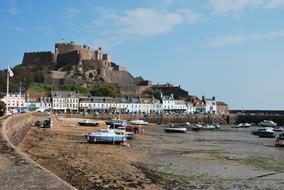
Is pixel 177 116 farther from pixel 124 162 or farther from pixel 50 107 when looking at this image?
pixel 124 162

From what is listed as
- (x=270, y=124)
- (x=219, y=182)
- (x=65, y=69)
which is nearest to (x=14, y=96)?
(x=65, y=69)

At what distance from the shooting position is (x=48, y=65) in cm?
15312

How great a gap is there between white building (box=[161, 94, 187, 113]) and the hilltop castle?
16.6 m

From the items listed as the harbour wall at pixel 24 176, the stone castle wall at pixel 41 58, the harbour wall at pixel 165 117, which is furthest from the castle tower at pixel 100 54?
the harbour wall at pixel 24 176

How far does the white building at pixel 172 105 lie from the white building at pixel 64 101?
32.1 metres

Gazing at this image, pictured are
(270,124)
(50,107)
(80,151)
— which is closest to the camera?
(80,151)

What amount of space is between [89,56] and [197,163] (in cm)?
13178

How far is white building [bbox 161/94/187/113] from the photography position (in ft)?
455

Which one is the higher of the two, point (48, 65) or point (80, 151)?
point (48, 65)

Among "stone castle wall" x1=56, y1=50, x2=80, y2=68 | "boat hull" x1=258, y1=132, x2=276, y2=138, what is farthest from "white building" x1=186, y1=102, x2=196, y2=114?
"boat hull" x1=258, y1=132, x2=276, y2=138

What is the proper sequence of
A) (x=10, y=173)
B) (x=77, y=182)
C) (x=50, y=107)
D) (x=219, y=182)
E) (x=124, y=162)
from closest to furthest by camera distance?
1. (x=10, y=173)
2. (x=77, y=182)
3. (x=219, y=182)
4. (x=124, y=162)
5. (x=50, y=107)

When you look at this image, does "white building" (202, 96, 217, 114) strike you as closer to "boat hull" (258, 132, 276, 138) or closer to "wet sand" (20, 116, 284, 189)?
"boat hull" (258, 132, 276, 138)

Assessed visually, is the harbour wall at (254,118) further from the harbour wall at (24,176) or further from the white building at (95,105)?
the harbour wall at (24,176)

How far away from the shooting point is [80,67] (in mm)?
149125
